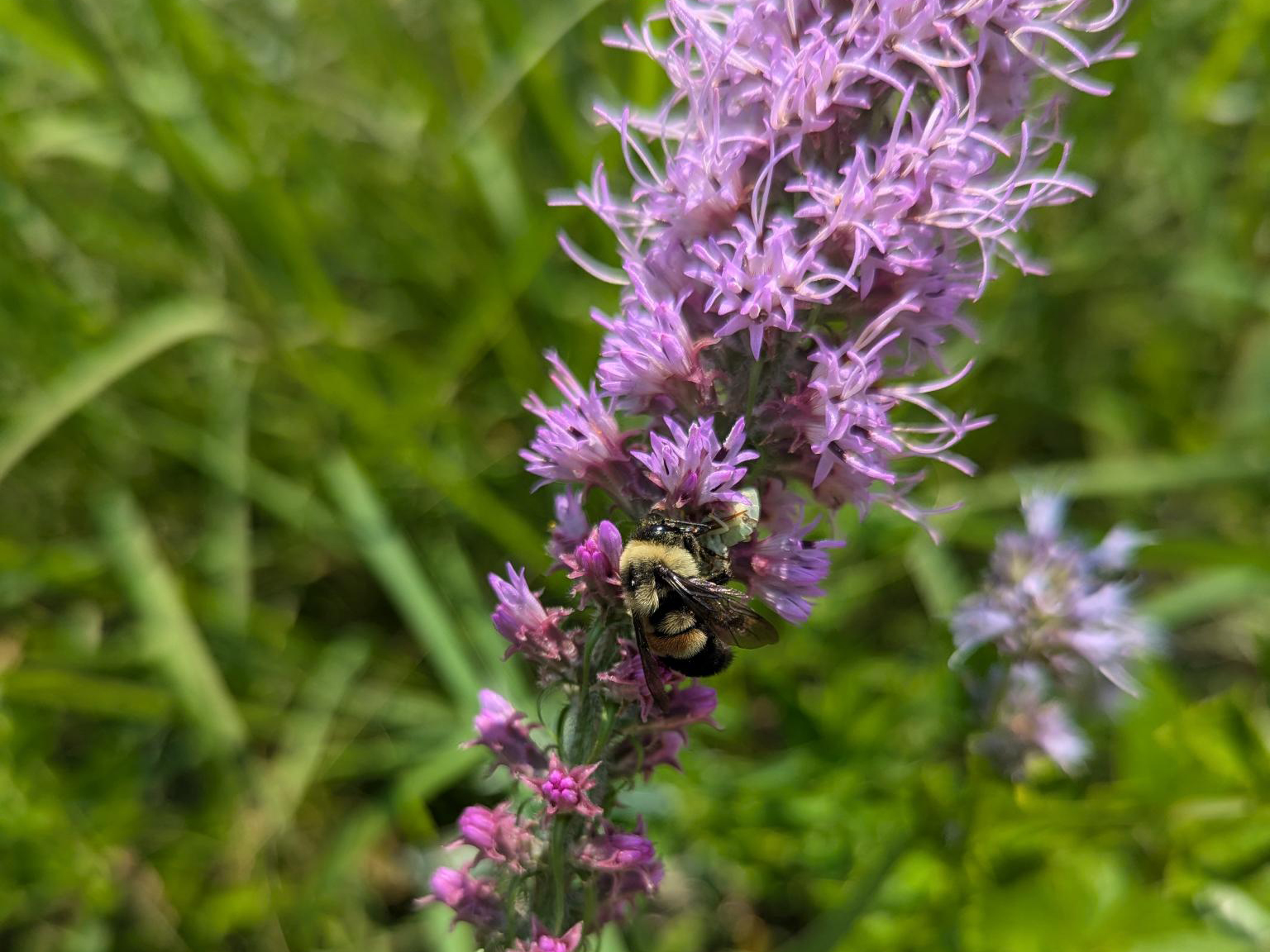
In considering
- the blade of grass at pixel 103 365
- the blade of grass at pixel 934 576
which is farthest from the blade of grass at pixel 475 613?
the blade of grass at pixel 934 576

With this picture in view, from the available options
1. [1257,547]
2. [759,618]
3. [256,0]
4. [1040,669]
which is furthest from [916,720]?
[256,0]

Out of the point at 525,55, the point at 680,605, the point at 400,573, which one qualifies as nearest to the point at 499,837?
the point at 680,605

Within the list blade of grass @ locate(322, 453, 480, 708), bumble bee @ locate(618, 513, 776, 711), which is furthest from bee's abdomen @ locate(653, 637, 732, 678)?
blade of grass @ locate(322, 453, 480, 708)

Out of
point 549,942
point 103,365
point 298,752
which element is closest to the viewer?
point 549,942

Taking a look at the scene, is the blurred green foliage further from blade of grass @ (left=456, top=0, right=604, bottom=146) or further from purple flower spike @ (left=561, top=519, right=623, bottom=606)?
purple flower spike @ (left=561, top=519, right=623, bottom=606)

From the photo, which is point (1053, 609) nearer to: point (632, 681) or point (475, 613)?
point (632, 681)

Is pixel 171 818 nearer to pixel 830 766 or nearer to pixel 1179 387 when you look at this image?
pixel 830 766

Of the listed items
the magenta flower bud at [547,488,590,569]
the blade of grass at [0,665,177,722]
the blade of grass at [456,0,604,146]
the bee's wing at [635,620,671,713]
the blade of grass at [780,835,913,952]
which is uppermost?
the blade of grass at [456,0,604,146]

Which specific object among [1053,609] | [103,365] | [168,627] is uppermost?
[103,365]
